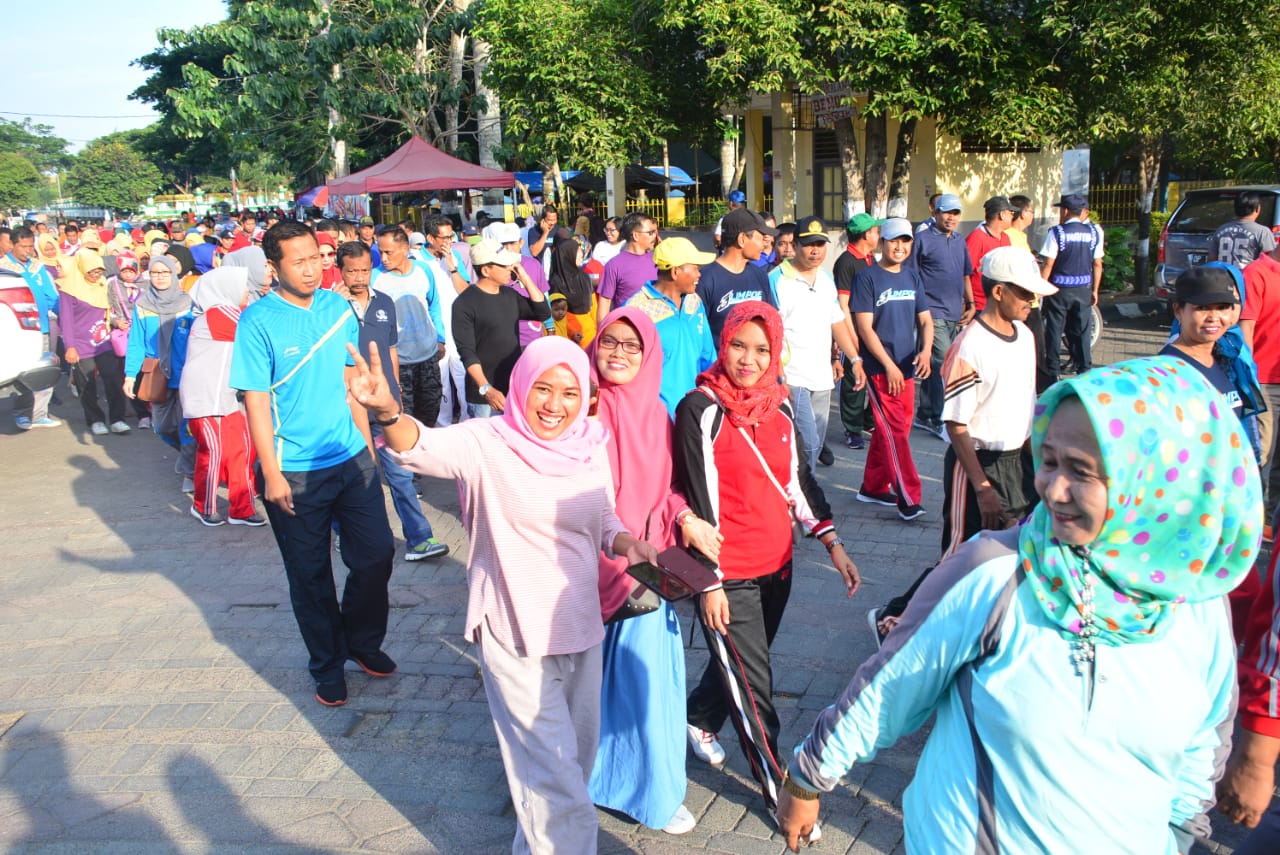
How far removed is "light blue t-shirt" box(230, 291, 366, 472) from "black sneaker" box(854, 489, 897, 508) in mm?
3786

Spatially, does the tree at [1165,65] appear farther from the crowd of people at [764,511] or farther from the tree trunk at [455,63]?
the tree trunk at [455,63]

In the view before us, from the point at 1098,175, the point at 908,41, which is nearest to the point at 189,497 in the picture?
the point at 908,41

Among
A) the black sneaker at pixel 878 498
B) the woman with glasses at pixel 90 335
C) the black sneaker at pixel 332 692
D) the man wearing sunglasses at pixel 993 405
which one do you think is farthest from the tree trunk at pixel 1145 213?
the black sneaker at pixel 332 692

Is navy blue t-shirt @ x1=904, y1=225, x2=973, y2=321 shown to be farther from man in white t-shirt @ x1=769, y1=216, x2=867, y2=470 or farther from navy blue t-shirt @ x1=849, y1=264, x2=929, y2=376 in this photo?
man in white t-shirt @ x1=769, y1=216, x2=867, y2=470

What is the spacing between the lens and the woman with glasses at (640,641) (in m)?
3.56

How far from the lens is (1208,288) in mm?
4324

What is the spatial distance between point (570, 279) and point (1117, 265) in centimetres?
1035

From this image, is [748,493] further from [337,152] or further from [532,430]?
[337,152]

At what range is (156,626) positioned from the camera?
584 centimetres

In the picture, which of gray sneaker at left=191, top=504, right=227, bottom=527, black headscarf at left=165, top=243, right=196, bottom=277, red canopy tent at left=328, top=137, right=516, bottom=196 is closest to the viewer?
gray sneaker at left=191, top=504, right=227, bottom=527

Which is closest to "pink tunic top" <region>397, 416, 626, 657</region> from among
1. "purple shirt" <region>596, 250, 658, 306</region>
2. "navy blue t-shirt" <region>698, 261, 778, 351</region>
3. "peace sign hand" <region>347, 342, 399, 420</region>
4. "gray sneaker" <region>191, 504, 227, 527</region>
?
"peace sign hand" <region>347, 342, 399, 420</region>

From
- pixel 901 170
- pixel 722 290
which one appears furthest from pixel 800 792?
pixel 901 170

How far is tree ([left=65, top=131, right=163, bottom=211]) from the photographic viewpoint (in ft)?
333

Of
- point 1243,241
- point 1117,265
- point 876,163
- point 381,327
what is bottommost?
point 1117,265
